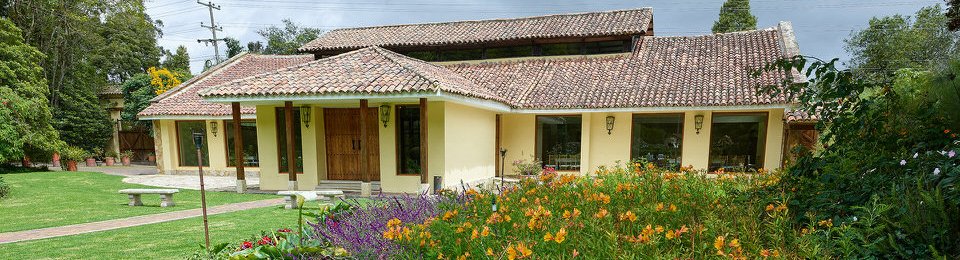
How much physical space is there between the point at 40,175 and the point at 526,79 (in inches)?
677

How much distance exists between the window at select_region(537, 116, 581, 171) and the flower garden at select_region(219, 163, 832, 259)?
28.6 ft

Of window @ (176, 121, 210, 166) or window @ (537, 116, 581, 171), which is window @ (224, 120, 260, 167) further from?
window @ (537, 116, 581, 171)

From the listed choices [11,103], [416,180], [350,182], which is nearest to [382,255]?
[416,180]

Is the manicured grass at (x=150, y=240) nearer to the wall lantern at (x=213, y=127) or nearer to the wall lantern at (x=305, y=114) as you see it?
the wall lantern at (x=305, y=114)

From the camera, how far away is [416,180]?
33.3 feet

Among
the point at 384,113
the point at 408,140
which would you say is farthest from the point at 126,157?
the point at 408,140

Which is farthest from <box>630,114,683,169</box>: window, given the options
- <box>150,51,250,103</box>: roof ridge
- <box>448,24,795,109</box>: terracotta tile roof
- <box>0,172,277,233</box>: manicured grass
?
<box>150,51,250,103</box>: roof ridge

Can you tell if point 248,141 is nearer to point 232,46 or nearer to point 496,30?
point 496,30

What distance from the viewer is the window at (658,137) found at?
454 inches

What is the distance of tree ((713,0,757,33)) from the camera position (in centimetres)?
2678


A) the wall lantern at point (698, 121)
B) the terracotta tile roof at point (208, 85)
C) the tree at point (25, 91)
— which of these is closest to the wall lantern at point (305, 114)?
the terracotta tile roof at point (208, 85)

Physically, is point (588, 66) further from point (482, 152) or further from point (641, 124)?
point (482, 152)

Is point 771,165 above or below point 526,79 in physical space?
below

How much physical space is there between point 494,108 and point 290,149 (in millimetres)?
5184
